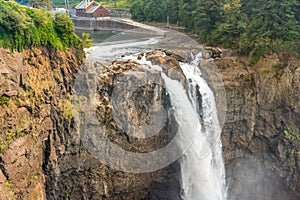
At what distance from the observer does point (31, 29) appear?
13.2 meters

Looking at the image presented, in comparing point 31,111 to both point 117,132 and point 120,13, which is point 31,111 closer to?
point 117,132

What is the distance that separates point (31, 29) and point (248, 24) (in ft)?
58.3

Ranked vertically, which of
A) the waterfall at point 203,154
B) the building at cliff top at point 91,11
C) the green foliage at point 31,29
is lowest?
the waterfall at point 203,154

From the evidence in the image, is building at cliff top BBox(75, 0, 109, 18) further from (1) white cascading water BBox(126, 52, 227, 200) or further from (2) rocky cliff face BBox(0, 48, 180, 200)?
(2) rocky cliff face BBox(0, 48, 180, 200)

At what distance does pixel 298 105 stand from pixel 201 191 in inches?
350

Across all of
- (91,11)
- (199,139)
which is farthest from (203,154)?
(91,11)

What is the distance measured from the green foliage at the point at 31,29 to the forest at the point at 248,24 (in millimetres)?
13352

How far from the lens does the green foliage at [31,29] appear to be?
1202 cm

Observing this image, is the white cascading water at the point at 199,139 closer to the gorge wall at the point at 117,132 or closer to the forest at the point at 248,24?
the gorge wall at the point at 117,132

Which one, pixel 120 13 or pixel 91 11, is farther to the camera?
pixel 120 13

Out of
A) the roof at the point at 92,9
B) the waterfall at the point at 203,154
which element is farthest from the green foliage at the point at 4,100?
the roof at the point at 92,9

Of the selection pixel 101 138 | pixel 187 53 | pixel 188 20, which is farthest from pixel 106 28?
pixel 101 138

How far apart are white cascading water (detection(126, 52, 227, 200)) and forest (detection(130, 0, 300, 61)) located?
17.6ft

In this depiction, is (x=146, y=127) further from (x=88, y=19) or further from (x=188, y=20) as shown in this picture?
(x=88, y=19)
